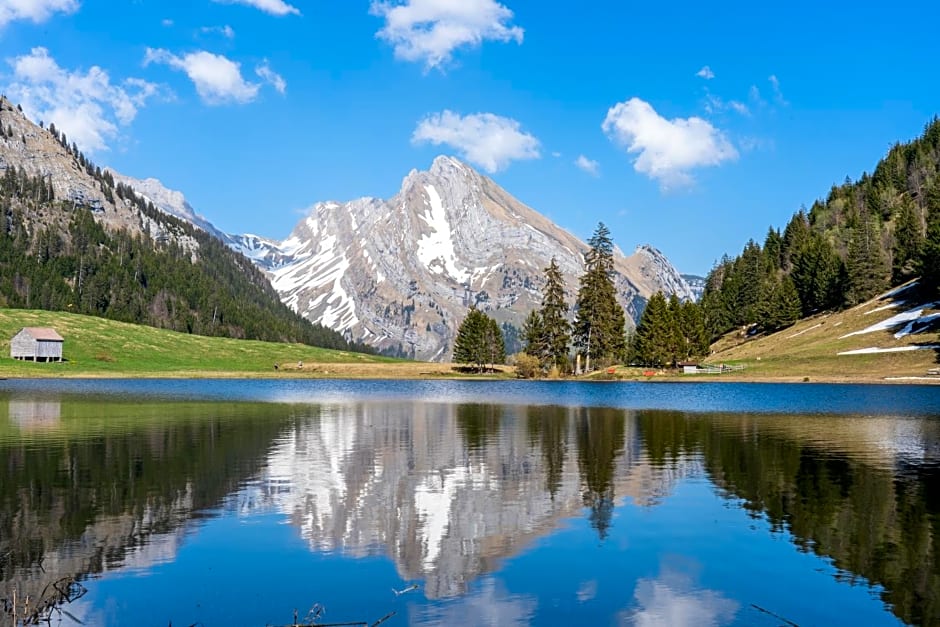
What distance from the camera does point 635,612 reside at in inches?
718

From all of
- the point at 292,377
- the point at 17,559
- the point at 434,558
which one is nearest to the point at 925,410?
the point at 434,558

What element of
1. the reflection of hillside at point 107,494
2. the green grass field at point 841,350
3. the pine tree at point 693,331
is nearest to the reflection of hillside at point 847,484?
the reflection of hillside at point 107,494

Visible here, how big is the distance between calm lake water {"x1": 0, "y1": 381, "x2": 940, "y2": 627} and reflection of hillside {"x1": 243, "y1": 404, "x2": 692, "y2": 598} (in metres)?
0.15

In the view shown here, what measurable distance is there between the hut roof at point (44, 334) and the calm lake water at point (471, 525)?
125320 millimetres

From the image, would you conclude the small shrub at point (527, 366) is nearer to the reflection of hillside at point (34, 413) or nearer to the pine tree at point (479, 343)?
the pine tree at point (479, 343)

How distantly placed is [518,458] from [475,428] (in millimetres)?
Result: 17057

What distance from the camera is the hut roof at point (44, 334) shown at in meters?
168

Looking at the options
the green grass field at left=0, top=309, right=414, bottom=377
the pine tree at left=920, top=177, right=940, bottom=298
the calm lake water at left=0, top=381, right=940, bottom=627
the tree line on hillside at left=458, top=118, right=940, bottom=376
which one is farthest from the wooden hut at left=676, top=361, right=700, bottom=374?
the calm lake water at left=0, top=381, right=940, bottom=627

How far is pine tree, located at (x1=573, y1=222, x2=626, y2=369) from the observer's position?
15738 centimetres

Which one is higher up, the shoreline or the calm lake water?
the shoreline

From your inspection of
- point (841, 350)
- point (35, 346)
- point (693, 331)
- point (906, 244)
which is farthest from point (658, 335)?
point (35, 346)

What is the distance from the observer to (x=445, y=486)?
34.0 m

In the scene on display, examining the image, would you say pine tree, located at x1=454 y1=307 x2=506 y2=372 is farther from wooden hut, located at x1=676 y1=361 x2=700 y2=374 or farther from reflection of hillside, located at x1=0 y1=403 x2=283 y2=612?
reflection of hillside, located at x1=0 y1=403 x2=283 y2=612

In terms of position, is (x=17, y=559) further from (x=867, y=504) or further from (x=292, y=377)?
(x=292, y=377)
